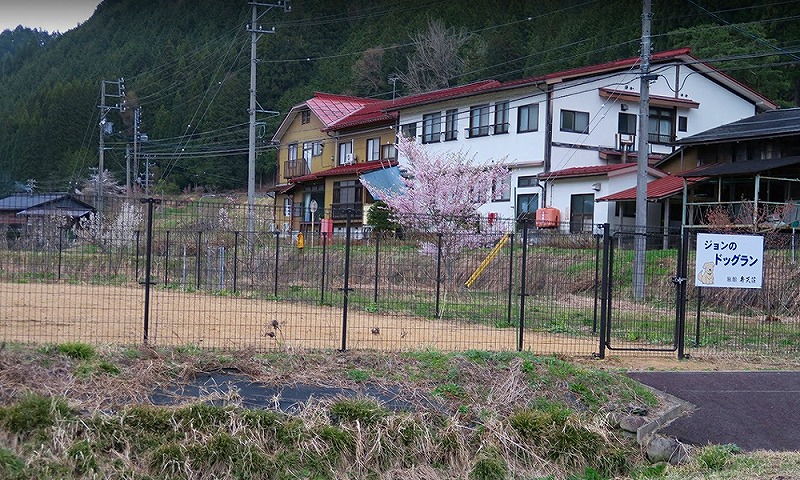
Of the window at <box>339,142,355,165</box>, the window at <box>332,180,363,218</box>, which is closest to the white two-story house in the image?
the window at <box>332,180,363,218</box>

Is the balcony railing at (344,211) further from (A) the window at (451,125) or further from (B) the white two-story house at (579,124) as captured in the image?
(B) the white two-story house at (579,124)

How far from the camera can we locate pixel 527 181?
116 feet

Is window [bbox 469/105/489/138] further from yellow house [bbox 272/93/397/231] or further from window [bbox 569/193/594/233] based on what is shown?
yellow house [bbox 272/93/397/231]

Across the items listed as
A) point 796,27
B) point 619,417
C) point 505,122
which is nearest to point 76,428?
point 619,417

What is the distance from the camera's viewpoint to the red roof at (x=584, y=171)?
32.2m

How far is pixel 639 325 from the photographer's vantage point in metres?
14.0

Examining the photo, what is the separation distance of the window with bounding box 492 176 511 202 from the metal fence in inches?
687

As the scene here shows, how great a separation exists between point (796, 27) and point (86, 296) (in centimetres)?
4343

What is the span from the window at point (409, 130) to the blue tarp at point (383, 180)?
1.86 metres

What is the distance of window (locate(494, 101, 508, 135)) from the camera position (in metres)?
36.0

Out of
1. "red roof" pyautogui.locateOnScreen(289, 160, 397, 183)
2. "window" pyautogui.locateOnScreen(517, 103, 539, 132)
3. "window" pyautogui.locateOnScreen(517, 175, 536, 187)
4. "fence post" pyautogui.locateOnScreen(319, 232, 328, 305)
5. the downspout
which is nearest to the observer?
"fence post" pyautogui.locateOnScreen(319, 232, 328, 305)

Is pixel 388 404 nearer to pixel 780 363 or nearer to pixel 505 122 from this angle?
pixel 780 363

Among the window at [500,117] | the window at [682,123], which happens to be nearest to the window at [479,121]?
the window at [500,117]

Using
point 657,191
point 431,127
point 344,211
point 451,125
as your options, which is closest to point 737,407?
point 344,211
